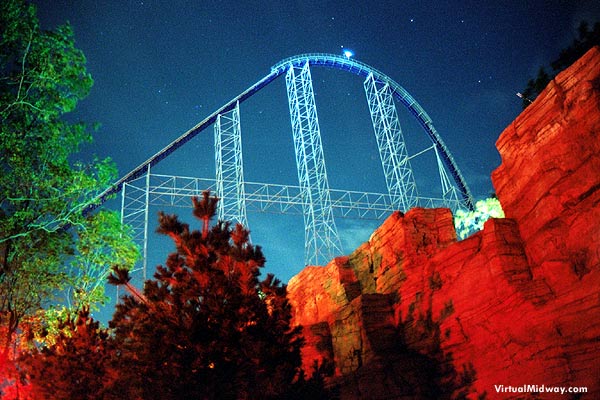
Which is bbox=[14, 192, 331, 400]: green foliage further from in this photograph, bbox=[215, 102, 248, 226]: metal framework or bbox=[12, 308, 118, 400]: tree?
bbox=[215, 102, 248, 226]: metal framework

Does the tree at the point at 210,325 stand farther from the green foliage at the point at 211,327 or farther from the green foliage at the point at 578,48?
the green foliage at the point at 578,48

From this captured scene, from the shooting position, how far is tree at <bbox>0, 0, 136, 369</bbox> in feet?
34.2

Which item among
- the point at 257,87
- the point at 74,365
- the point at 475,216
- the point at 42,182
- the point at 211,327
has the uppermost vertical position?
the point at 257,87

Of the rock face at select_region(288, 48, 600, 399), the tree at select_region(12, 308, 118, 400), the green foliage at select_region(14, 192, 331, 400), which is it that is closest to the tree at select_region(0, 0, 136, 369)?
the tree at select_region(12, 308, 118, 400)

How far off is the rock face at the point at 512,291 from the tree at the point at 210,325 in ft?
4.65

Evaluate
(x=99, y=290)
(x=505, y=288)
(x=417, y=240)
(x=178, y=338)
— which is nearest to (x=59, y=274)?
(x=99, y=290)

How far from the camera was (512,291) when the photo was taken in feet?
25.2

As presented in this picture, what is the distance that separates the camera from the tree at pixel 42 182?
1042 cm

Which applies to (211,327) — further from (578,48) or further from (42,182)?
(578,48)

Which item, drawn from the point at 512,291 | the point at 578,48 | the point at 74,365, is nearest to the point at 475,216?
the point at 578,48

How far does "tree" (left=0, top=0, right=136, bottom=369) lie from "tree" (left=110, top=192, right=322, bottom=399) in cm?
490

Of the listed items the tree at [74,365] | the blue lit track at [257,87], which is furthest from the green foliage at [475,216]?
the tree at [74,365]

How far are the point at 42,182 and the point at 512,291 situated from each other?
453 inches

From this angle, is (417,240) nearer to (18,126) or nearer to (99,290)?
(99,290)
